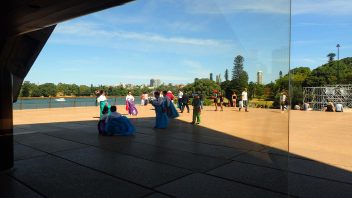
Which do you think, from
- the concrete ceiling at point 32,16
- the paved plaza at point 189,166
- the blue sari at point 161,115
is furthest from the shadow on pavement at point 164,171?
the blue sari at point 161,115

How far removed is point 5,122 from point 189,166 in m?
3.54

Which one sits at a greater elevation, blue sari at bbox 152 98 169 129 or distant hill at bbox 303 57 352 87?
distant hill at bbox 303 57 352 87

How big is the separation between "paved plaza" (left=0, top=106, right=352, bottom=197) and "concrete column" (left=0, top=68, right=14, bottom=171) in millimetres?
240

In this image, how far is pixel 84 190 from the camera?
4.31 metres

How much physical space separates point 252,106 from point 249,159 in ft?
8.40

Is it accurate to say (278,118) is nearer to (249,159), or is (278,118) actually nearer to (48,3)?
(249,159)

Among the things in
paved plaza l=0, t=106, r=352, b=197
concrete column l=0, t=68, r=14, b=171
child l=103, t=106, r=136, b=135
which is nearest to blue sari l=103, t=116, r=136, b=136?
child l=103, t=106, r=136, b=135

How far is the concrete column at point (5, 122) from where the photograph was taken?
5199mm

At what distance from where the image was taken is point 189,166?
5680 mm

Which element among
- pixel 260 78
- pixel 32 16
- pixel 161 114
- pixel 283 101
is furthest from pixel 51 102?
pixel 283 101

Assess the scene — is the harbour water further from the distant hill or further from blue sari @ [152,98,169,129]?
the distant hill

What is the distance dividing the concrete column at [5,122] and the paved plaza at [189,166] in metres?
0.24

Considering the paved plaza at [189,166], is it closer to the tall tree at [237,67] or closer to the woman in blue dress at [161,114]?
the tall tree at [237,67]

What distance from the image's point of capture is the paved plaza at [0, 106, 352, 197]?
4.29 meters
